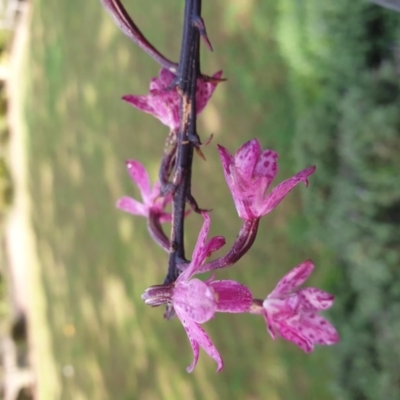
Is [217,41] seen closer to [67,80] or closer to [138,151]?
[138,151]

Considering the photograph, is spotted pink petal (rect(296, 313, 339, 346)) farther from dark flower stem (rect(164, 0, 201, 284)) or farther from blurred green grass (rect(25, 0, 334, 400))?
A: blurred green grass (rect(25, 0, 334, 400))

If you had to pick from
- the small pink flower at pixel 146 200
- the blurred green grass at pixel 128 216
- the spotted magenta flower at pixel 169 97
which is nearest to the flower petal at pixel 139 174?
the small pink flower at pixel 146 200

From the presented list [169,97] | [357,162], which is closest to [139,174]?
[169,97]

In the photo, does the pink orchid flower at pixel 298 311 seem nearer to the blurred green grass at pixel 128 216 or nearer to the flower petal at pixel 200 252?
the flower petal at pixel 200 252

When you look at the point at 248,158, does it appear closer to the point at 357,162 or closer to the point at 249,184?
the point at 249,184

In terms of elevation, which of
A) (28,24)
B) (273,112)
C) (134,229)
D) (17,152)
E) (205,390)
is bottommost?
(205,390)

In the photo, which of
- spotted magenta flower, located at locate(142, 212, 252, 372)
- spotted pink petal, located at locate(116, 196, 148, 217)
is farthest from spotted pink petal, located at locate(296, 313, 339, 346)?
spotted pink petal, located at locate(116, 196, 148, 217)

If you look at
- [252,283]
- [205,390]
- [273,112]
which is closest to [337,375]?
[252,283]
